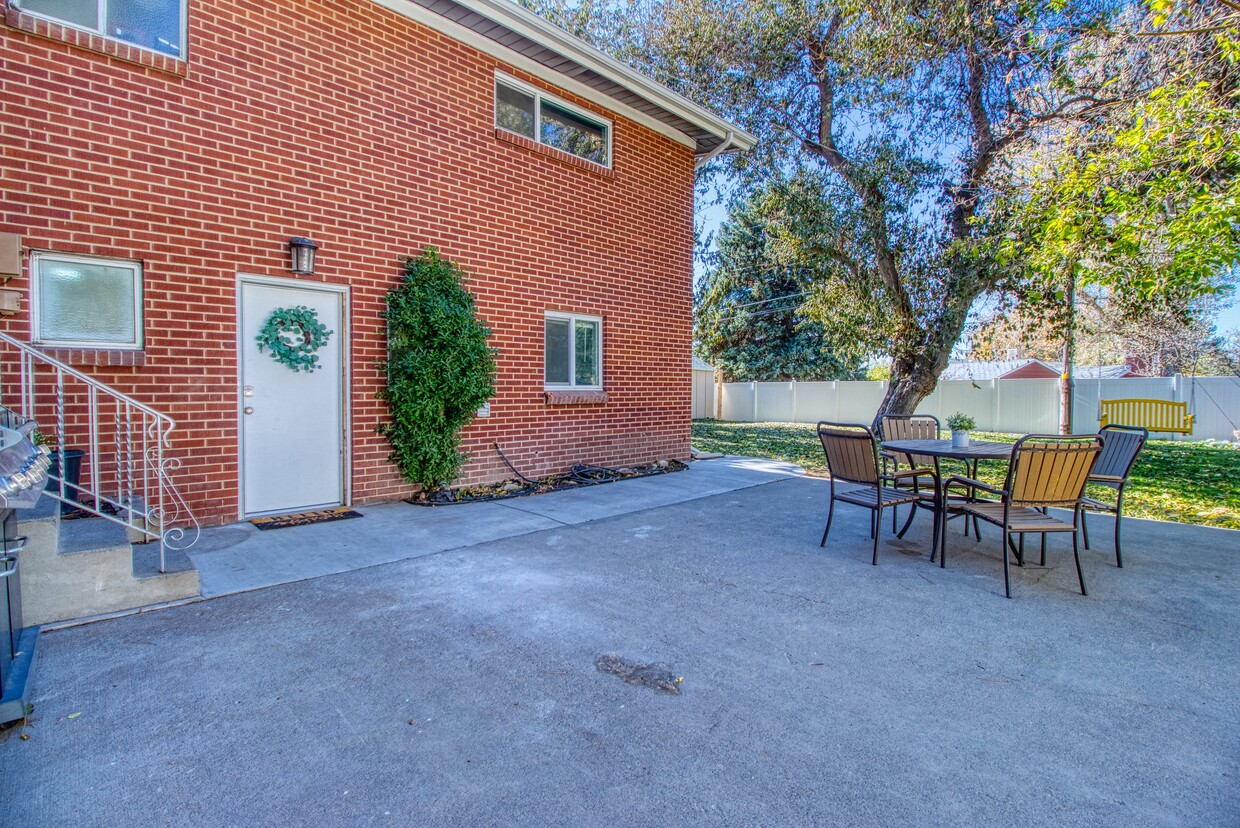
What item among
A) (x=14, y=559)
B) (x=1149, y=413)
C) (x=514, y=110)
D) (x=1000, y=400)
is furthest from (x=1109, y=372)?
(x=14, y=559)

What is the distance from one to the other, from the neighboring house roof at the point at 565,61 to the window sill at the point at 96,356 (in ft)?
13.4

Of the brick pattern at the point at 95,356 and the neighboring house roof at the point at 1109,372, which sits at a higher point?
the neighboring house roof at the point at 1109,372

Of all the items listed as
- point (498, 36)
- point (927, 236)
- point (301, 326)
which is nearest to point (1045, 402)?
point (927, 236)

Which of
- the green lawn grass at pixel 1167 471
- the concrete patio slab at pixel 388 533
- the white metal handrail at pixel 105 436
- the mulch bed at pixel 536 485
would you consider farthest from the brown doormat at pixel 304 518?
the green lawn grass at pixel 1167 471

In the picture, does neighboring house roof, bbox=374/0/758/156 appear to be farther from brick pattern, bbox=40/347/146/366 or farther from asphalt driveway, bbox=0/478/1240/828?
asphalt driveway, bbox=0/478/1240/828

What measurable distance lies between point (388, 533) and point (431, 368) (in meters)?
1.71

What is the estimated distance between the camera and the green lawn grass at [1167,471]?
640 centimetres

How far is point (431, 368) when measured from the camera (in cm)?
602

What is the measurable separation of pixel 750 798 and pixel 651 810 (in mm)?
323

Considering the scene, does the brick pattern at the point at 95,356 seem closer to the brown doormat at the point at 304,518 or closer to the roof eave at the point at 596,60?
the brown doormat at the point at 304,518

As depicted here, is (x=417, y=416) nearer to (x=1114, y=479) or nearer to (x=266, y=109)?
(x=266, y=109)

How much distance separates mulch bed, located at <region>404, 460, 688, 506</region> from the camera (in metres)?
6.41

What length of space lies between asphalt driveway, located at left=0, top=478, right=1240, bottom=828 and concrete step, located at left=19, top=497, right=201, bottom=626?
0.58ft

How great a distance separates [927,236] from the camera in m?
10.0
